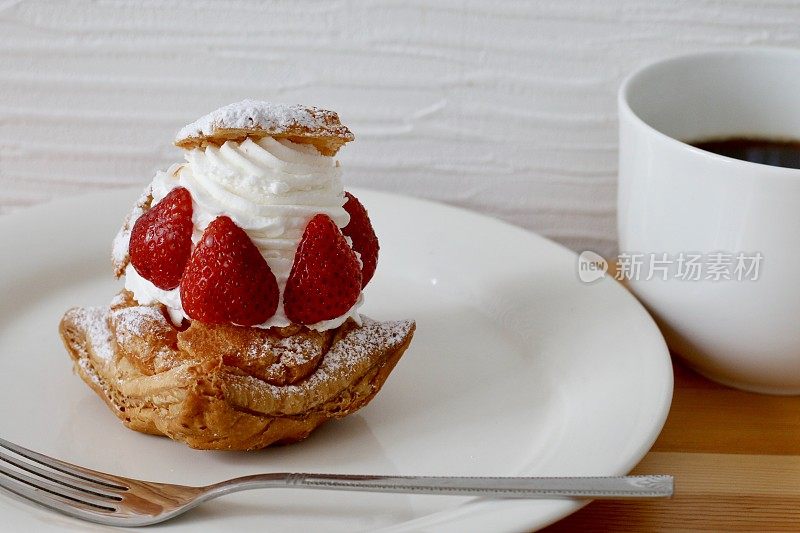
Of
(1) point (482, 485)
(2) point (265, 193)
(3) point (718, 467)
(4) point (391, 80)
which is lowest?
(3) point (718, 467)

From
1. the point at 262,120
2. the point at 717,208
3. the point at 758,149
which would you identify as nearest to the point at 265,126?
the point at 262,120

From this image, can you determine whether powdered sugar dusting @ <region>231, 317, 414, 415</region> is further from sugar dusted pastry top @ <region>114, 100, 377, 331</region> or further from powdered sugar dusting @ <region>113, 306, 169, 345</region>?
powdered sugar dusting @ <region>113, 306, 169, 345</region>

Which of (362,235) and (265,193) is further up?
(265,193)

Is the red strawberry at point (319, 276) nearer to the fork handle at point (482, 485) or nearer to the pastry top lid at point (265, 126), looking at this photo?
the pastry top lid at point (265, 126)

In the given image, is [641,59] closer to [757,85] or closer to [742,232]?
[757,85]

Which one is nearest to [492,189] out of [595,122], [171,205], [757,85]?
[595,122]

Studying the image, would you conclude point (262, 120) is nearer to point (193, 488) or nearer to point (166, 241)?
point (166, 241)

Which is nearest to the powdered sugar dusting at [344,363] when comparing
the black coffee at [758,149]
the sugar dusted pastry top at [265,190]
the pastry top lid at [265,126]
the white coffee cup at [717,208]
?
the sugar dusted pastry top at [265,190]
